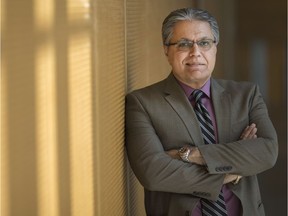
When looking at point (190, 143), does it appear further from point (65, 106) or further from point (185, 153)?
point (65, 106)

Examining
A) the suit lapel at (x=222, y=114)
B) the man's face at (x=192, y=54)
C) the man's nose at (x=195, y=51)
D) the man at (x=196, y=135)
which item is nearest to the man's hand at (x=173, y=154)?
the man at (x=196, y=135)

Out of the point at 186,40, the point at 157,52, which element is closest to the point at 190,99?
the point at 186,40

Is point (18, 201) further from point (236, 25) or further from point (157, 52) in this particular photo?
point (236, 25)

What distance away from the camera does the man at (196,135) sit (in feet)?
7.45

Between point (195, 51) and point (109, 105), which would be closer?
point (109, 105)

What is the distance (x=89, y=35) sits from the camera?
6.53ft

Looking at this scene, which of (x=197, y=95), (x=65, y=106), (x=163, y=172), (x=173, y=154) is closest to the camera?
(x=65, y=106)

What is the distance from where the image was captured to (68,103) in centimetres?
173

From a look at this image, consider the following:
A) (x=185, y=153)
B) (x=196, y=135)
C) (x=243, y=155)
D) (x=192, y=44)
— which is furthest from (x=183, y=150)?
(x=192, y=44)

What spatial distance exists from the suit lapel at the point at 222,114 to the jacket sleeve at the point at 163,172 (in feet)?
0.79

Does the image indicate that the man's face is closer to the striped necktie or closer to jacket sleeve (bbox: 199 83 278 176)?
the striped necktie

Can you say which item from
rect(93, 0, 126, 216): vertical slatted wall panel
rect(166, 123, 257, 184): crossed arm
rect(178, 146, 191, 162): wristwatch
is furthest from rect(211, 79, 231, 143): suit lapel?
rect(93, 0, 126, 216): vertical slatted wall panel

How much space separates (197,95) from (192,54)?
210 mm

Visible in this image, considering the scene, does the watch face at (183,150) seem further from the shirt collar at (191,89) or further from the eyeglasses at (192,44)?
the eyeglasses at (192,44)
